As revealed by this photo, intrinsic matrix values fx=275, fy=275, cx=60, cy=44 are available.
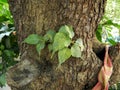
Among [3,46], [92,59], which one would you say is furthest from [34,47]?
[3,46]

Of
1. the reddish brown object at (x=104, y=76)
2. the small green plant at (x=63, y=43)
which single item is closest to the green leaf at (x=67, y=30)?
the small green plant at (x=63, y=43)

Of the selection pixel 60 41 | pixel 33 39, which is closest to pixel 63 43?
pixel 60 41

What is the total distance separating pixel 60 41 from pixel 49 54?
0.34ft

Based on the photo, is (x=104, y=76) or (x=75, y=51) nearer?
(x=75, y=51)

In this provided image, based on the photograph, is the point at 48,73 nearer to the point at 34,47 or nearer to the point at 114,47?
the point at 34,47

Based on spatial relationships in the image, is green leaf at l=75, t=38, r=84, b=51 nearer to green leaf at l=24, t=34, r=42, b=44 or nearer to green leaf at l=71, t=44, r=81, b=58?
green leaf at l=71, t=44, r=81, b=58

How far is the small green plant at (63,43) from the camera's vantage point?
2.64 ft

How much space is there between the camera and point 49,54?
0.89m

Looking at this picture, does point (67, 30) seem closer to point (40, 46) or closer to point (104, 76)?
point (40, 46)

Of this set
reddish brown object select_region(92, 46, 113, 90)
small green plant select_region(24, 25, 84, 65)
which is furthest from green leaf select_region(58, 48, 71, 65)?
reddish brown object select_region(92, 46, 113, 90)

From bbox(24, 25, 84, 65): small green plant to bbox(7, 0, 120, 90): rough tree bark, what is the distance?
4cm

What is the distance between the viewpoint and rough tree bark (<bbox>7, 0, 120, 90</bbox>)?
87 cm

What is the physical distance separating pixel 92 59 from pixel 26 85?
9.5 inches

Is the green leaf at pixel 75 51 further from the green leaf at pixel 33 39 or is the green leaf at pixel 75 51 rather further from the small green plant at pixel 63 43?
the green leaf at pixel 33 39
